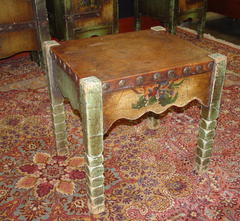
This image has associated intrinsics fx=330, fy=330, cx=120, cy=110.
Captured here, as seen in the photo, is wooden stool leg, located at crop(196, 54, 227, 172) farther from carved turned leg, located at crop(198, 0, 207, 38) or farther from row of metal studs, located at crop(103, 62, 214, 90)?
carved turned leg, located at crop(198, 0, 207, 38)

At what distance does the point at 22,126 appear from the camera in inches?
91.4

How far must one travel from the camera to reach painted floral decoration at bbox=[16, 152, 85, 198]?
1.76m

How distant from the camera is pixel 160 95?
1491mm

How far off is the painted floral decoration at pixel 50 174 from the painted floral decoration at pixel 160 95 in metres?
0.64

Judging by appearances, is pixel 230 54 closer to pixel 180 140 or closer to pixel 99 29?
pixel 99 29

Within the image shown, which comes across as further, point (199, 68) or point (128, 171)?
point (128, 171)

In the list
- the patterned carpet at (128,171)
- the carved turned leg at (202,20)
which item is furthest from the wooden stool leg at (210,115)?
the carved turned leg at (202,20)

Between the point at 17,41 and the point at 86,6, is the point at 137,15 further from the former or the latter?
the point at 17,41

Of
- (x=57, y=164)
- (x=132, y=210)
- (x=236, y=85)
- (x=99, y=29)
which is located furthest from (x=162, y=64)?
(x=99, y=29)

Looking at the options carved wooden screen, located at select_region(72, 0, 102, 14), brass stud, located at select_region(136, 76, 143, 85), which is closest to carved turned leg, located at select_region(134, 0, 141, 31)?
carved wooden screen, located at select_region(72, 0, 102, 14)

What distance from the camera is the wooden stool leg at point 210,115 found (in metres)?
1.54

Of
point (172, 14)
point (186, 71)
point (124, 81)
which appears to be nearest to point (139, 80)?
point (124, 81)

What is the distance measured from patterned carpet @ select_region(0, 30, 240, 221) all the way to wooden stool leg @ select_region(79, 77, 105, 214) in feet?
0.35

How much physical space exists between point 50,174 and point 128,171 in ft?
1.45
